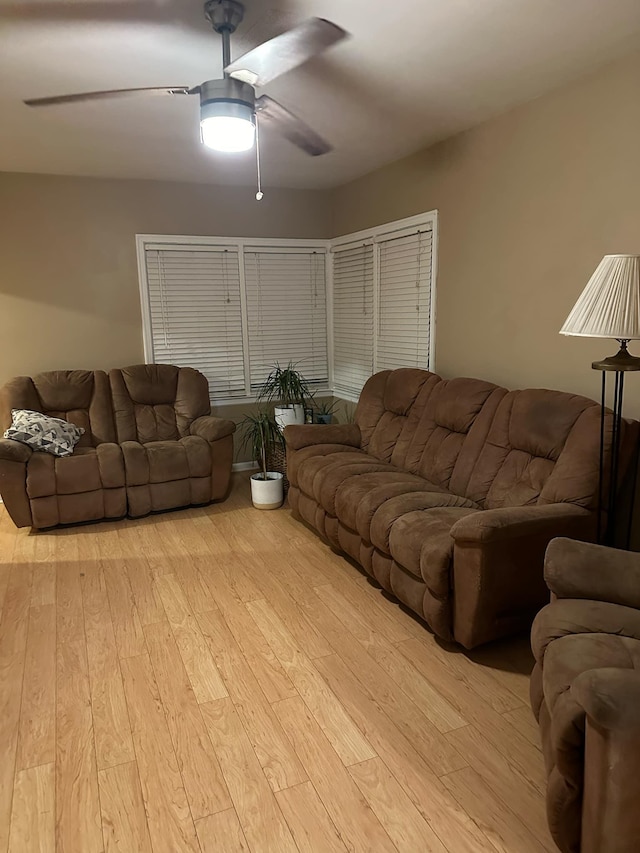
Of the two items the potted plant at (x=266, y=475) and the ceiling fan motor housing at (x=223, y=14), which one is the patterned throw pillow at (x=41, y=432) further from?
the ceiling fan motor housing at (x=223, y=14)

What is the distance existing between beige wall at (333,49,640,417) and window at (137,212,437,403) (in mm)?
558

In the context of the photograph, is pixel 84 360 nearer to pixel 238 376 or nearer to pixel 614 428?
pixel 238 376

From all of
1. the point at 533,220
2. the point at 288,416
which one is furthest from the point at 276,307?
the point at 533,220

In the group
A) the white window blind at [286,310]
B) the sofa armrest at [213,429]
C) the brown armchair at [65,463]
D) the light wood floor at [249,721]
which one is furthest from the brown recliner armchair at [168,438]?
the light wood floor at [249,721]

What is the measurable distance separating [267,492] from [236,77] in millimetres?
2884

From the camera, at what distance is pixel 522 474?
2830 millimetres

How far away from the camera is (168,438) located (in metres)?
4.68

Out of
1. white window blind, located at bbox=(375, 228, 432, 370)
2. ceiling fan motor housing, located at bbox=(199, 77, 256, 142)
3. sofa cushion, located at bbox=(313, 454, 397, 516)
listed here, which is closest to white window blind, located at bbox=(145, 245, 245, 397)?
white window blind, located at bbox=(375, 228, 432, 370)

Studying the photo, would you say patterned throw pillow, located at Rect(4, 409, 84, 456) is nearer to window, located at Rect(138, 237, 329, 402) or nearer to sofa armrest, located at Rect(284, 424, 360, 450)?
window, located at Rect(138, 237, 329, 402)

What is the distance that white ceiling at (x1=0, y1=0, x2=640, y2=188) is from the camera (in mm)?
2090

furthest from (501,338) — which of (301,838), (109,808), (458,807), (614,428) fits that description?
(109,808)

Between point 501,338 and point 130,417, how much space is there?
9.69ft

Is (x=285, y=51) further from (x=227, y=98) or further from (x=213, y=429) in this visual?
(x=213, y=429)

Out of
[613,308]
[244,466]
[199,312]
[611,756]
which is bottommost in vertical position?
[244,466]
